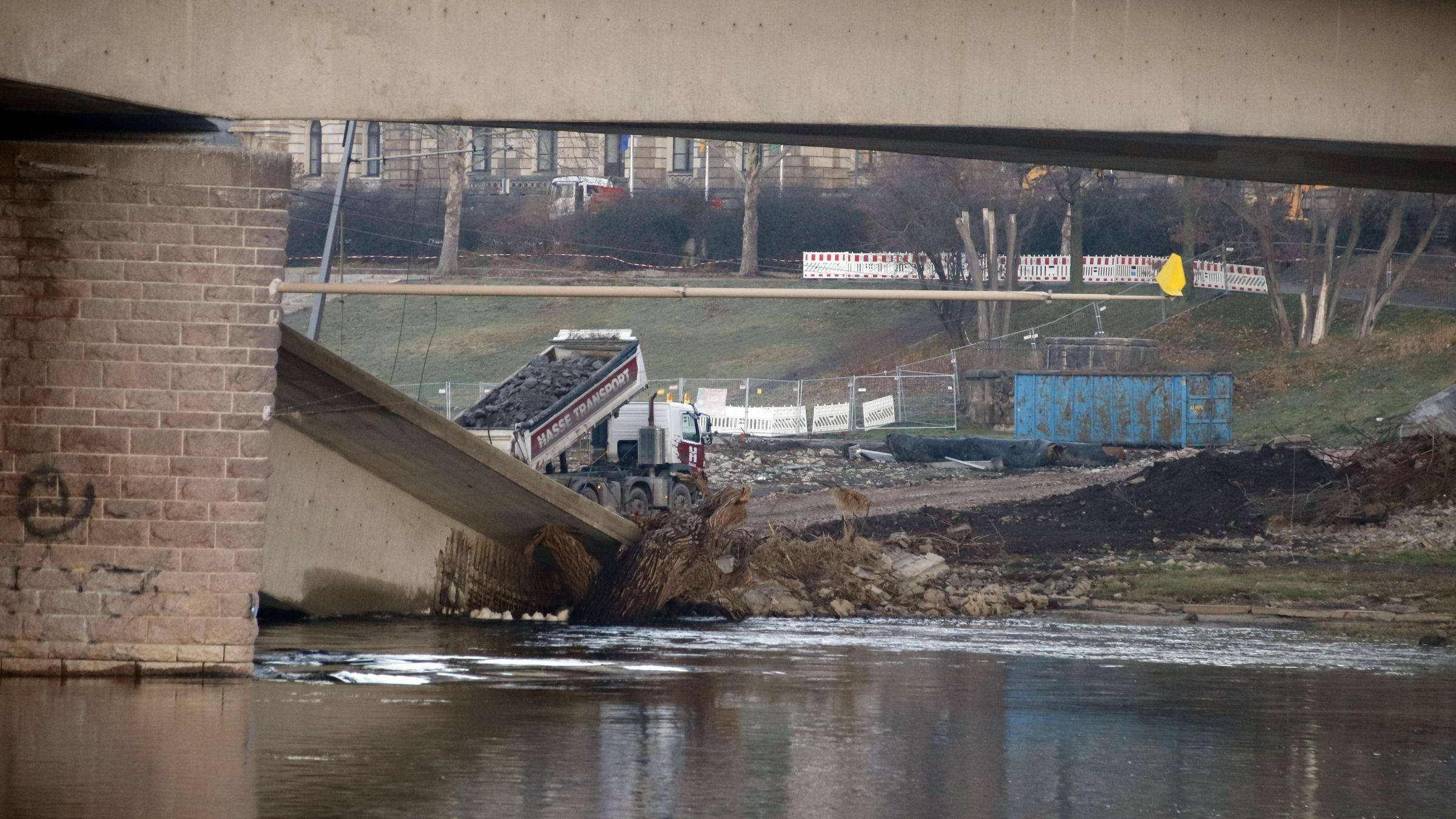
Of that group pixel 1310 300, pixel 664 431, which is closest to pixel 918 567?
pixel 664 431

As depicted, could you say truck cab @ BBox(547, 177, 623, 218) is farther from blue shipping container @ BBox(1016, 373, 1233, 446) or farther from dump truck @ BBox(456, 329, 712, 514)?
dump truck @ BBox(456, 329, 712, 514)

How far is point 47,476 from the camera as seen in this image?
11.5m

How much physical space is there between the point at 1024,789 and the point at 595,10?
254 inches

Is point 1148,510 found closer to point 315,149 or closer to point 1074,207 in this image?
point 1074,207

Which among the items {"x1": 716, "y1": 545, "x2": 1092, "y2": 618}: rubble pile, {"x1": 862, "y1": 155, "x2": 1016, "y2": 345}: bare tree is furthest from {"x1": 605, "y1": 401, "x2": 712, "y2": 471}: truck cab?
{"x1": 862, "y1": 155, "x2": 1016, "y2": 345}: bare tree

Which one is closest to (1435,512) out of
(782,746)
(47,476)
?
(782,746)

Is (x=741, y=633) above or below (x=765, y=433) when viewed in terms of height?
below

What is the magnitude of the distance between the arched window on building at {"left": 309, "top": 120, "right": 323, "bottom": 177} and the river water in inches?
2360

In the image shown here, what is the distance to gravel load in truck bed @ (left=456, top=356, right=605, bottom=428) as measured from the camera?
26.4 meters

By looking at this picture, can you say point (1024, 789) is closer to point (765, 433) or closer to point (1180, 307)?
point (765, 433)

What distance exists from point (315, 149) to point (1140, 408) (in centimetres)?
4540

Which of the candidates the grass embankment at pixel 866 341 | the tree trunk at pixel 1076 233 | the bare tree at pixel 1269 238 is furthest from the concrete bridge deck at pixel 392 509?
the tree trunk at pixel 1076 233

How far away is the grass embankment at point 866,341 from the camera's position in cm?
4316

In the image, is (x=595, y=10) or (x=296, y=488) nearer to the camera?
(x=595, y=10)
